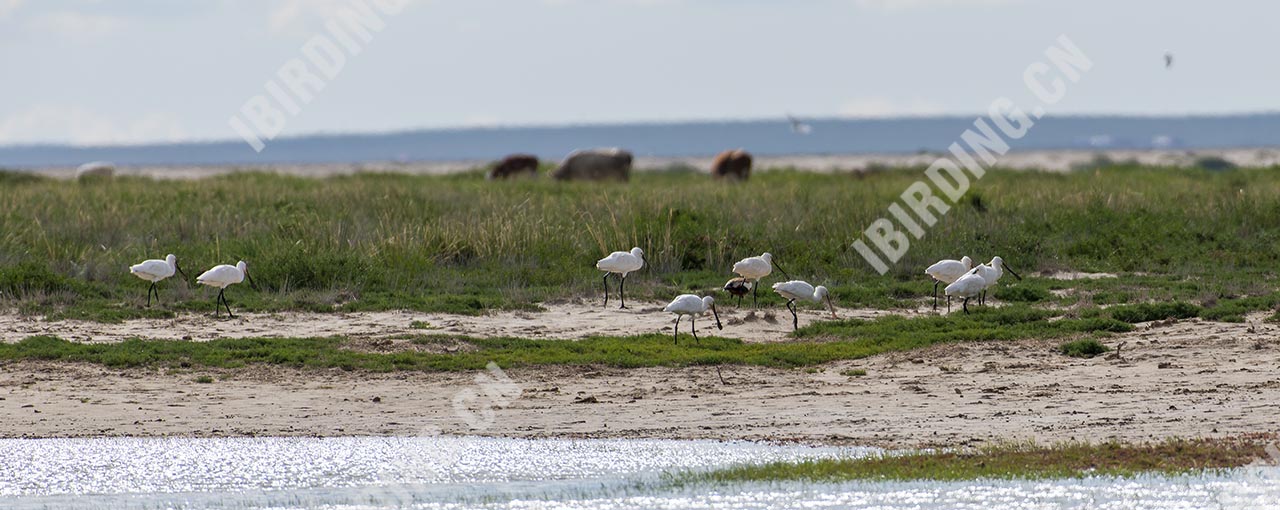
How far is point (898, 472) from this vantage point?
8.92 metres

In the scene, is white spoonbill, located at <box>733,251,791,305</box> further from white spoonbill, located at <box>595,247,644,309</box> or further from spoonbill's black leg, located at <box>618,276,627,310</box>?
spoonbill's black leg, located at <box>618,276,627,310</box>

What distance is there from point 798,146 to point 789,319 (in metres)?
178

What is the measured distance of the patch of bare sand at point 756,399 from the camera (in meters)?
10.4

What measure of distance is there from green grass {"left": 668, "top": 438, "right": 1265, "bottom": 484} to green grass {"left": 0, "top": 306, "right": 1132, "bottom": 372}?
333 centimetres

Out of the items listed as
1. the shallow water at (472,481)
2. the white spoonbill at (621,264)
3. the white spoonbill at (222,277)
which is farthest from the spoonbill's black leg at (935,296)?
the white spoonbill at (222,277)

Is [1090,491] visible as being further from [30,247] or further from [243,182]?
[243,182]

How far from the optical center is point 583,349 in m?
13.2

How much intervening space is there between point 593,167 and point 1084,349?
948 inches

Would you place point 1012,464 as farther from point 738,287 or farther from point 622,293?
point 622,293

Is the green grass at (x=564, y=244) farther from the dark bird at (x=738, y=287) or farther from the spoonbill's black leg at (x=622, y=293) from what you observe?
the dark bird at (x=738, y=287)

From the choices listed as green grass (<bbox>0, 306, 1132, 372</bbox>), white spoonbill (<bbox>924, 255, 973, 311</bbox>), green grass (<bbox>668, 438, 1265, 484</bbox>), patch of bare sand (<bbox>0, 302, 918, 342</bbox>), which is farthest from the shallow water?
white spoonbill (<bbox>924, 255, 973, 311</bbox>)

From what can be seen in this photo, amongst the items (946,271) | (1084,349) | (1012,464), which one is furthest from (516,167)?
(1012,464)

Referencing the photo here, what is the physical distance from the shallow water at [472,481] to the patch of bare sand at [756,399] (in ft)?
1.31

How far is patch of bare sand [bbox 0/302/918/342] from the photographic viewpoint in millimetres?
14070
